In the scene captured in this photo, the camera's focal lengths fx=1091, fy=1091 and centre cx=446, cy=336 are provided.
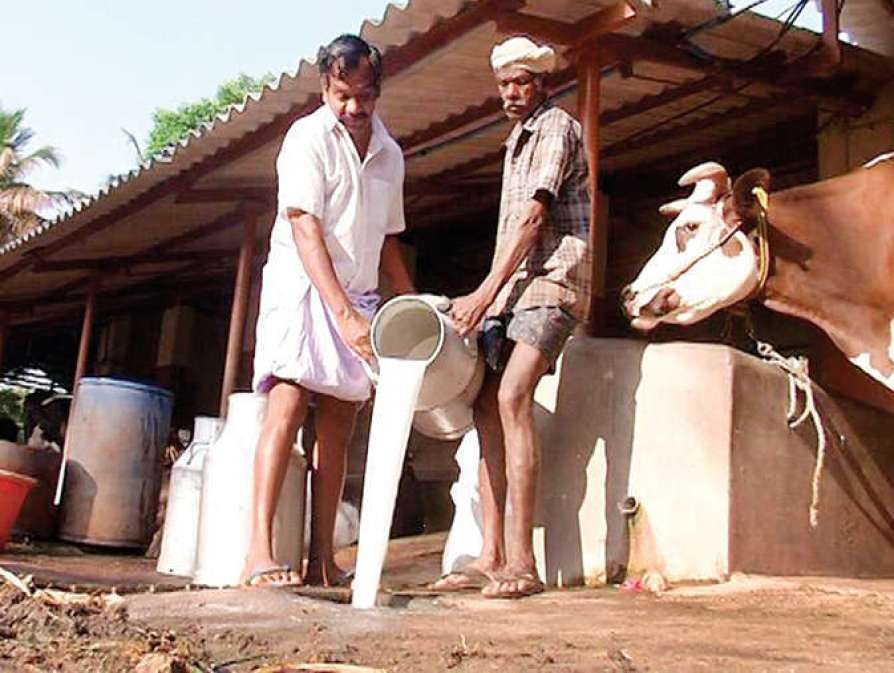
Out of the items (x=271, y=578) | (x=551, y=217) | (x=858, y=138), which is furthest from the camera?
(x=858, y=138)

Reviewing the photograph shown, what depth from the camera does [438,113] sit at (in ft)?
21.0

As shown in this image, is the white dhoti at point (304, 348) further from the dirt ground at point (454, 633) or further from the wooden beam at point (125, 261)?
the wooden beam at point (125, 261)

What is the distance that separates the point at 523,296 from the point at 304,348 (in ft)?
2.52

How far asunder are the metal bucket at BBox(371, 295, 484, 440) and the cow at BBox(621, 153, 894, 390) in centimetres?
84

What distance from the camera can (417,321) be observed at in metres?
3.65

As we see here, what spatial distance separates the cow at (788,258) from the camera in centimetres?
411

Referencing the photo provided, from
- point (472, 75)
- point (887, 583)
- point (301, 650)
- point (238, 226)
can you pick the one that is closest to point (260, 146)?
point (472, 75)

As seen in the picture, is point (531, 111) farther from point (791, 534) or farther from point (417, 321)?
point (791, 534)

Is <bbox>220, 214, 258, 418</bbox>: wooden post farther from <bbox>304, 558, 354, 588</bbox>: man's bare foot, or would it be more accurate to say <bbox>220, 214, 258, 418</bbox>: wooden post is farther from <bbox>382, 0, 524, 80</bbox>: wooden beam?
<bbox>304, 558, 354, 588</bbox>: man's bare foot

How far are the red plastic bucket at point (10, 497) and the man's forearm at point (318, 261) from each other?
3074mm

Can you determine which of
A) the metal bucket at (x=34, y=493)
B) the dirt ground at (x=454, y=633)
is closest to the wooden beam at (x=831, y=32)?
the dirt ground at (x=454, y=633)

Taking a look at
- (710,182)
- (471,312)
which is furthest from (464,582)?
(710,182)

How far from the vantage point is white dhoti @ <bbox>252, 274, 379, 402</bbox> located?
11.6ft

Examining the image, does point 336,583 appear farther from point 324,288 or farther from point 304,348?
point 324,288
